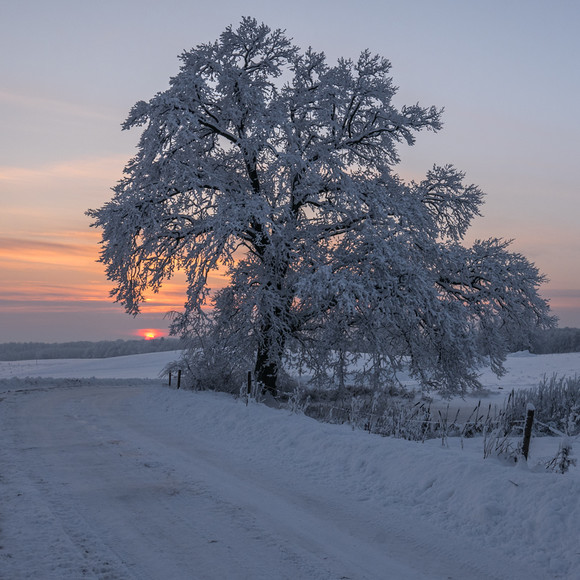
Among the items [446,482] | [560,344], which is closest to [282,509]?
[446,482]

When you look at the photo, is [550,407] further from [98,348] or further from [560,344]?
[98,348]

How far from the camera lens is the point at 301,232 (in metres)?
16.6

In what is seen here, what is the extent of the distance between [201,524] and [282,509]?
1.09m

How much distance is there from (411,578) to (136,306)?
15307 mm

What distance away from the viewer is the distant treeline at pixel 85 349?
96469mm

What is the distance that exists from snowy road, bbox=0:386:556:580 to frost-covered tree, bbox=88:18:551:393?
6911mm

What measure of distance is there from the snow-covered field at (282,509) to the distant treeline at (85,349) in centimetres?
8166

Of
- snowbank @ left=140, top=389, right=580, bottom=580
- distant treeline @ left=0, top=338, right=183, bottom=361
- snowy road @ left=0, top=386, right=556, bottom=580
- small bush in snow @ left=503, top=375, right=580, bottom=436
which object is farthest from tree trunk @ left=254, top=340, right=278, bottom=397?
distant treeline @ left=0, top=338, right=183, bottom=361

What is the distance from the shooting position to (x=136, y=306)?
18469 mm

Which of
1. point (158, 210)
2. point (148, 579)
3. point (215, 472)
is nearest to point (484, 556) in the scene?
point (148, 579)

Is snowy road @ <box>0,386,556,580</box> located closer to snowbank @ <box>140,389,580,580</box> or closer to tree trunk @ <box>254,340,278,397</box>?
snowbank @ <box>140,389,580,580</box>

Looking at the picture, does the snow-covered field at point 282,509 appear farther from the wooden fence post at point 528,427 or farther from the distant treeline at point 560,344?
the distant treeline at point 560,344

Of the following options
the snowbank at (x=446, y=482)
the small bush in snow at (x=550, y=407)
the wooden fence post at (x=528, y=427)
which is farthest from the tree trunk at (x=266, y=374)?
the wooden fence post at (x=528, y=427)

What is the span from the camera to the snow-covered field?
4.85 meters
